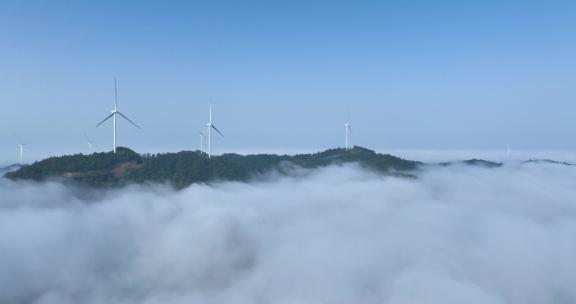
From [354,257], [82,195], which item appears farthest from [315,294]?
[82,195]

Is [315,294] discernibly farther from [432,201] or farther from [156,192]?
[432,201]

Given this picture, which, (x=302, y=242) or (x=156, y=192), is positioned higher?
(x=156, y=192)

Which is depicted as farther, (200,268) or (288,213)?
(288,213)

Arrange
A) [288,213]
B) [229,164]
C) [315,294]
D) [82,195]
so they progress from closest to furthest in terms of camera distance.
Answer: [315,294]
[82,195]
[288,213]
[229,164]

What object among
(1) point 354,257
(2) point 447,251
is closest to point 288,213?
(1) point 354,257

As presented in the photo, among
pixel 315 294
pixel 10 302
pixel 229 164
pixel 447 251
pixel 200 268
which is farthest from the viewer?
pixel 229 164

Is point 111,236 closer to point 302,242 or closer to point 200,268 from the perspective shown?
point 200,268

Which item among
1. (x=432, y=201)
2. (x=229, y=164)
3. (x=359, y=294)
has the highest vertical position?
(x=229, y=164)

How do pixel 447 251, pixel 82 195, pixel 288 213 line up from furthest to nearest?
pixel 288 213, pixel 82 195, pixel 447 251

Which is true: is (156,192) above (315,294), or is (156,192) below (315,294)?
above
